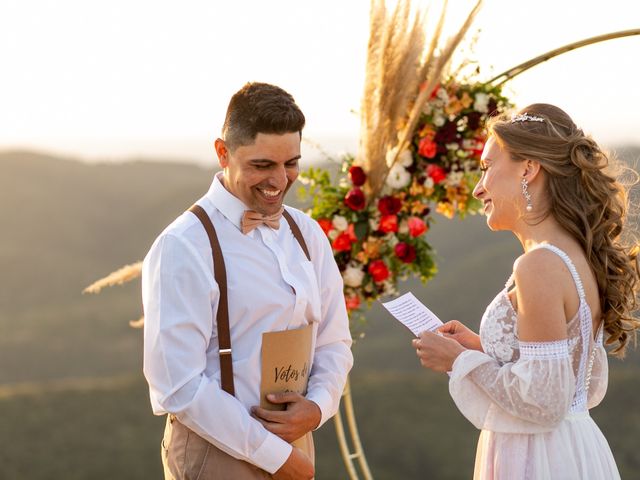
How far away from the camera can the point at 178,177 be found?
24.5 meters

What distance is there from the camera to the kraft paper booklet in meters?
2.98

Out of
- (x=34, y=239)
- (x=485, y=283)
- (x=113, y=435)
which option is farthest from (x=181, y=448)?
(x=34, y=239)

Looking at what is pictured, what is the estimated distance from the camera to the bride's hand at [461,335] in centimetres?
329

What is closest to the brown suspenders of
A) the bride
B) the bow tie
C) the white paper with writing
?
the bow tie

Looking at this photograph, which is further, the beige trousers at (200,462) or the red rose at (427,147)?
the red rose at (427,147)

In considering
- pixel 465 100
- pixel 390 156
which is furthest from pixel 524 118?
pixel 465 100

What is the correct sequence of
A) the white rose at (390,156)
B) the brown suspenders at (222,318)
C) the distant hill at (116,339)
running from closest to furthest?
1. the brown suspenders at (222,318)
2. the white rose at (390,156)
3. the distant hill at (116,339)

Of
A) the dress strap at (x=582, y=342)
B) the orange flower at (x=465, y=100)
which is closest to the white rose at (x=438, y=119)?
the orange flower at (x=465, y=100)

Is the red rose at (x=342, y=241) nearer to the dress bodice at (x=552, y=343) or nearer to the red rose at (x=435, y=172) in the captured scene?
the red rose at (x=435, y=172)

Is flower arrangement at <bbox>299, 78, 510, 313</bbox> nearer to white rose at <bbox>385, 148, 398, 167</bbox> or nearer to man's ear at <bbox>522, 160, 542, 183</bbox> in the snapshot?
white rose at <bbox>385, 148, 398, 167</bbox>

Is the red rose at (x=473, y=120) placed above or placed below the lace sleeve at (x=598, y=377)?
above

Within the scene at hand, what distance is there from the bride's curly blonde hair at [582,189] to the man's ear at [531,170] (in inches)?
0.7

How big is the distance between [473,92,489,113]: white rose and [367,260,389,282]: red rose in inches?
37.5

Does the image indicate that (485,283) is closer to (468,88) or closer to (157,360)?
(468,88)
